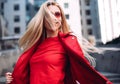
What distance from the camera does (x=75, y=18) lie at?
15.7 meters

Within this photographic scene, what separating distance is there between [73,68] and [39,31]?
0.47 meters

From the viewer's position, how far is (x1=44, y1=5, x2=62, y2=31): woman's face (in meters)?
3.27

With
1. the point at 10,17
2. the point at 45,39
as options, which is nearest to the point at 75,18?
the point at 45,39

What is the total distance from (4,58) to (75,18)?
6.22 metres

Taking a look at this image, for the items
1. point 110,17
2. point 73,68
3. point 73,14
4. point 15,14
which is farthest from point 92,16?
point 15,14

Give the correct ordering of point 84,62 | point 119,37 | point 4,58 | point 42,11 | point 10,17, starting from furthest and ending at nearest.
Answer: point 10,17
point 4,58
point 119,37
point 42,11
point 84,62

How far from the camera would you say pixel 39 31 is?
338 cm

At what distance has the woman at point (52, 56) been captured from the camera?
3.13 meters

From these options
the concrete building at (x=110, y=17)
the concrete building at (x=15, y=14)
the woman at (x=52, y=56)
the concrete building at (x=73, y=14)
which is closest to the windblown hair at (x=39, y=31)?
the woman at (x=52, y=56)

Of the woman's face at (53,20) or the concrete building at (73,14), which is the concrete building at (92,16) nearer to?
the concrete building at (73,14)

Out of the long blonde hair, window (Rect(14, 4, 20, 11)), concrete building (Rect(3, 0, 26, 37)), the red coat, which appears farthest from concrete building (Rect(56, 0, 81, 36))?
window (Rect(14, 4, 20, 11))

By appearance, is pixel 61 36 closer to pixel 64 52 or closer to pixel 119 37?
pixel 64 52

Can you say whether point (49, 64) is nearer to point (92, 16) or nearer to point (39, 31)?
point (39, 31)

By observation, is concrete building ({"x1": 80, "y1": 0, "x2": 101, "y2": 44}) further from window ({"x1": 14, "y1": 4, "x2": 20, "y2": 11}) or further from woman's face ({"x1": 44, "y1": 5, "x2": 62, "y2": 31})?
window ({"x1": 14, "y1": 4, "x2": 20, "y2": 11})
